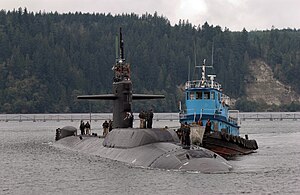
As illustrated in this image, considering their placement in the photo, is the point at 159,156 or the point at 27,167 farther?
the point at 27,167

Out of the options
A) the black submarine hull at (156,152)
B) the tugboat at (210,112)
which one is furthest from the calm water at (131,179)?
the tugboat at (210,112)

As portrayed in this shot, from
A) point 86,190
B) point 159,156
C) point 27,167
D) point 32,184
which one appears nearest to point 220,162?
point 159,156

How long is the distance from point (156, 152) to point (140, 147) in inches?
75.2

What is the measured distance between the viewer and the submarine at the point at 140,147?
31.5 meters

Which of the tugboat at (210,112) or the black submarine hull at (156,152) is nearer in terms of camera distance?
the black submarine hull at (156,152)

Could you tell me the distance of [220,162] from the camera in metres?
32.2

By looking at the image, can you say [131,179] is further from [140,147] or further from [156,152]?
[140,147]

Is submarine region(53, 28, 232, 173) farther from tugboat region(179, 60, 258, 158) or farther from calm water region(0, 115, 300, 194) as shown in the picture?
tugboat region(179, 60, 258, 158)

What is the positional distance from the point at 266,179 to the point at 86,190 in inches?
370

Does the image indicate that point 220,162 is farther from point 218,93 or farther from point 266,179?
point 218,93

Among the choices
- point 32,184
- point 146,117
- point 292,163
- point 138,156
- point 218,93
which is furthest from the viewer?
point 218,93

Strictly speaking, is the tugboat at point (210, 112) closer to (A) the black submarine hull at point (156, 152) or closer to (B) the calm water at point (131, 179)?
(B) the calm water at point (131, 179)

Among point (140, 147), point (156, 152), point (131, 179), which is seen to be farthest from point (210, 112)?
point (131, 179)

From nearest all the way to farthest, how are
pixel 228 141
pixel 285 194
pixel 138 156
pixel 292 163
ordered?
pixel 285 194 < pixel 138 156 < pixel 292 163 < pixel 228 141
